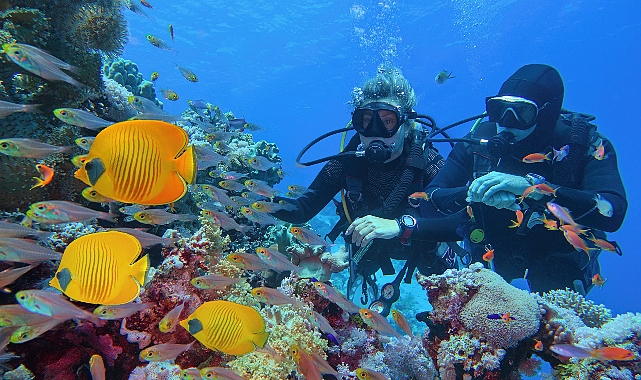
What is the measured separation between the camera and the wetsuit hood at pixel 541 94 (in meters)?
4.94

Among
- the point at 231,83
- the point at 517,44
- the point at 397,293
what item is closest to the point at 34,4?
the point at 397,293

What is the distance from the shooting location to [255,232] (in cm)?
568

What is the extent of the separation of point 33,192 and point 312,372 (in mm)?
3358

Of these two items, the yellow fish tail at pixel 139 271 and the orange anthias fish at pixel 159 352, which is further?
the orange anthias fish at pixel 159 352

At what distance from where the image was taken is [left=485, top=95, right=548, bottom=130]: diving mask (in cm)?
479

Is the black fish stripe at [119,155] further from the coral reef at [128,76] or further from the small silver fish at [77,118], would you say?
the coral reef at [128,76]

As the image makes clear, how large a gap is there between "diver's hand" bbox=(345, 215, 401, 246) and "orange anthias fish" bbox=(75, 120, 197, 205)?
125 inches

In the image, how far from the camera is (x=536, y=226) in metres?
5.03

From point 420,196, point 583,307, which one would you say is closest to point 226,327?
point 420,196

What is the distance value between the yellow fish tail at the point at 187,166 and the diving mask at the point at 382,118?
172 inches

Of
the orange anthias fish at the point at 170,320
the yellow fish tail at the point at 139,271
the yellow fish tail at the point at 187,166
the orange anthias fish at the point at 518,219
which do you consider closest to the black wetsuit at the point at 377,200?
the orange anthias fish at the point at 518,219

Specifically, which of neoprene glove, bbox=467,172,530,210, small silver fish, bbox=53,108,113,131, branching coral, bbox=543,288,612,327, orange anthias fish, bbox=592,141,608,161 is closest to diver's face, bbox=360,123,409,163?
neoprene glove, bbox=467,172,530,210

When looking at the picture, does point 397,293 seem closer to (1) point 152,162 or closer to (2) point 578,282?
(2) point 578,282

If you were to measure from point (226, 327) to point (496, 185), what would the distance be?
345 cm
